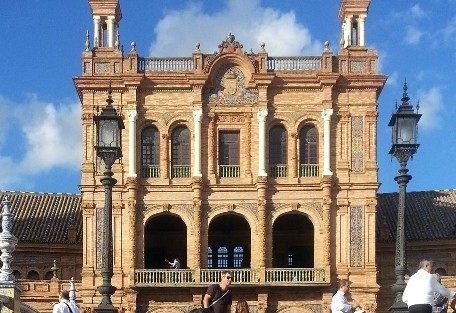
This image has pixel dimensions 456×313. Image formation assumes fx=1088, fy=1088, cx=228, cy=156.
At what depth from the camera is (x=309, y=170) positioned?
51875 mm

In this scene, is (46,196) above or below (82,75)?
below

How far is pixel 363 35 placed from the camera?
5319 cm

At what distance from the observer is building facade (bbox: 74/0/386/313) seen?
50.3 m

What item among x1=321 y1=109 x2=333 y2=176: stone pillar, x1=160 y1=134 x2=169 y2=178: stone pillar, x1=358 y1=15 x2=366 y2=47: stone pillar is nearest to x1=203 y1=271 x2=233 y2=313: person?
x1=321 y1=109 x2=333 y2=176: stone pillar

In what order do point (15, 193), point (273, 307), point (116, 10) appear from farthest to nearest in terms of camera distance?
point (15, 193)
point (116, 10)
point (273, 307)

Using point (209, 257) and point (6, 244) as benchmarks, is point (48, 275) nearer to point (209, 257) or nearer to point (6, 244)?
point (209, 257)

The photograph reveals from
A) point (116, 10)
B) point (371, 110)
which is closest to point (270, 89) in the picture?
point (371, 110)

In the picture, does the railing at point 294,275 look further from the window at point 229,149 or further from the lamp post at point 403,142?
the lamp post at point 403,142

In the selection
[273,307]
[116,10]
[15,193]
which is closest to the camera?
[273,307]

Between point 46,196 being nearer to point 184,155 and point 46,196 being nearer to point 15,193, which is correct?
point 15,193

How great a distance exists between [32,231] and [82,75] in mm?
9323

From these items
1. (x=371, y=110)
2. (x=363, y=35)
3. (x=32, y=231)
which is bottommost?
(x=32, y=231)

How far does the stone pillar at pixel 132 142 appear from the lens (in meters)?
51.3

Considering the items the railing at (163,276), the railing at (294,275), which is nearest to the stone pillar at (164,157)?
the railing at (163,276)
